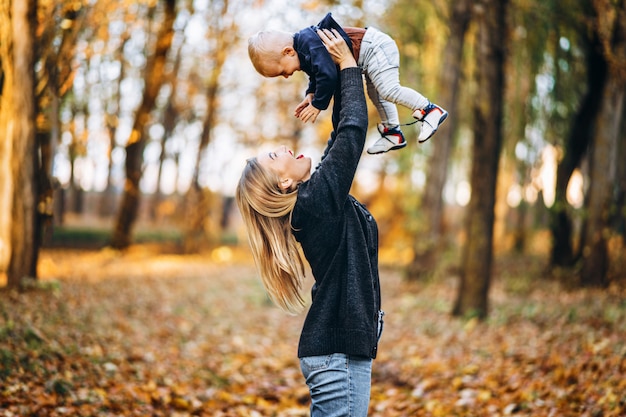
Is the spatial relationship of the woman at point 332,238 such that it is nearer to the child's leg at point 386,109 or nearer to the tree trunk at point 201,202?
the child's leg at point 386,109

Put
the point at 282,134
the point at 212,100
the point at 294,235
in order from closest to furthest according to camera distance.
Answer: the point at 294,235, the point at 212,100, the point at 282,134

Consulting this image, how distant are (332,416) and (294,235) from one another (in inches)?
31.2

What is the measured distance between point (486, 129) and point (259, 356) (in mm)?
4518

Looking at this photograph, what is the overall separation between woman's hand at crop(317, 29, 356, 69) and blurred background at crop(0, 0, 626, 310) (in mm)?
5704

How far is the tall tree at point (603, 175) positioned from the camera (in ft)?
33.4

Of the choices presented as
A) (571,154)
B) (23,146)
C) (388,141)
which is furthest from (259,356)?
(571,154)

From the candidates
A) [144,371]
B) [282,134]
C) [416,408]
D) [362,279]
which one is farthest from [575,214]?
[282,134]

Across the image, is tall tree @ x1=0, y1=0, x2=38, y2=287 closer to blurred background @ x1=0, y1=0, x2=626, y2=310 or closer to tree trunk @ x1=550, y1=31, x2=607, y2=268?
blurred background @ x1=0, y1=0, x2=626, y2=310

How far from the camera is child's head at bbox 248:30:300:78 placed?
2766 mm

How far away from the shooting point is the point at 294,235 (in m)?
2.69

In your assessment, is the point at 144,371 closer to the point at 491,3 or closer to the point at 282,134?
the point at 491,3

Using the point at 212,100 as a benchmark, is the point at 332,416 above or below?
below

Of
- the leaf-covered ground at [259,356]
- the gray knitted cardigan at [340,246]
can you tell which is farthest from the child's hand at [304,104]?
the leaf-covered ground at [259,356]

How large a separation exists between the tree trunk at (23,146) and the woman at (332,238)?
5.99 metres
